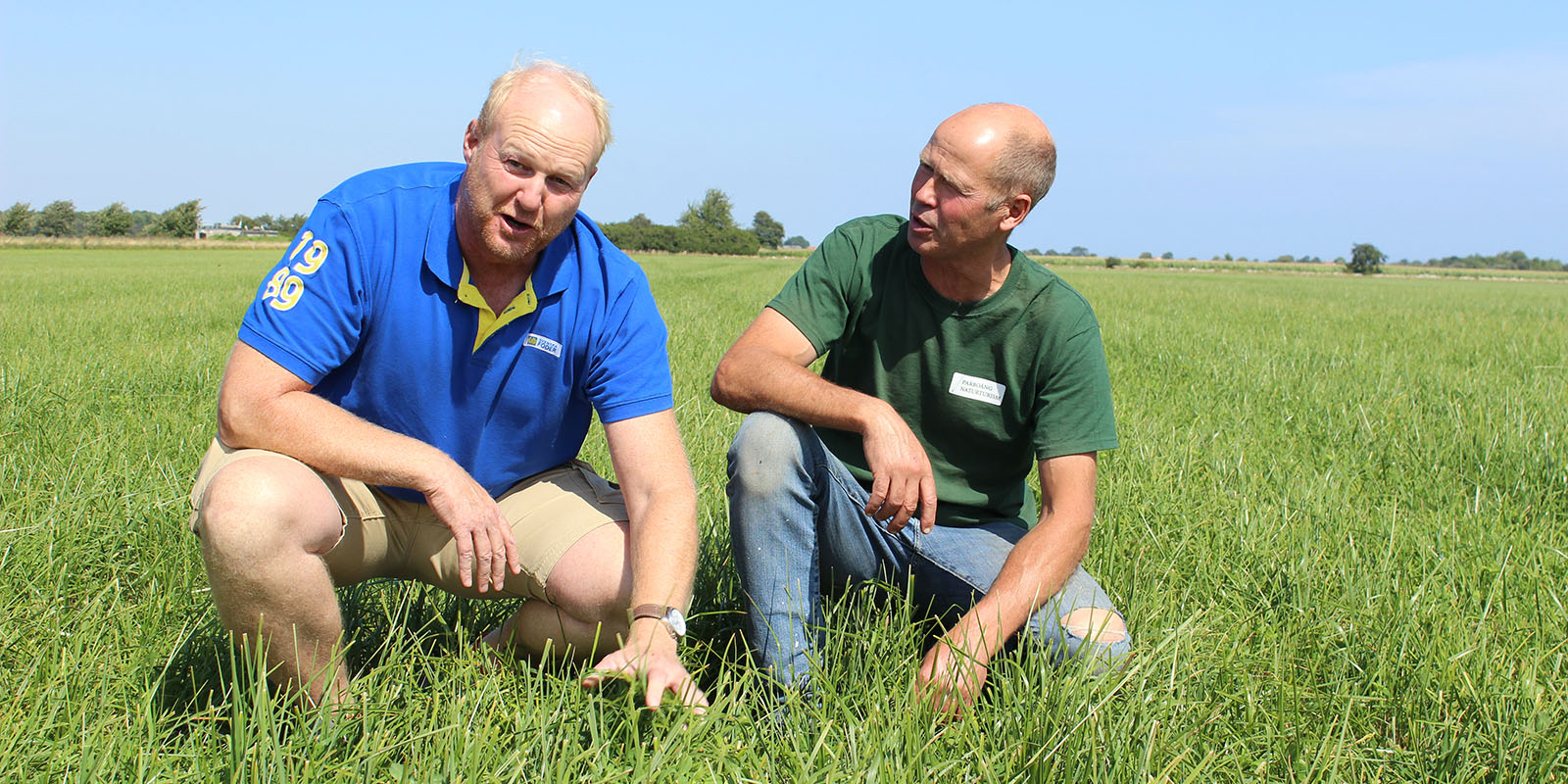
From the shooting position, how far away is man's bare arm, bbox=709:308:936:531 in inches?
81.9

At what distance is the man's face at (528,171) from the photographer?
6.57 feet

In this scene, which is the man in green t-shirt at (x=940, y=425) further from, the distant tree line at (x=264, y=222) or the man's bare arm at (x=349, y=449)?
the distant tree line at (x=264, y=222)

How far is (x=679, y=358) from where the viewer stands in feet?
23.4

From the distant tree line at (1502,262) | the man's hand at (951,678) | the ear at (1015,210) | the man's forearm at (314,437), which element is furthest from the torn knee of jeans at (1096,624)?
the distant tree line at (1502,262)

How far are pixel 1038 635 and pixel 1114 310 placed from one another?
43.3 ft

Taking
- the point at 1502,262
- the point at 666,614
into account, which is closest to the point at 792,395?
the point at 666,614

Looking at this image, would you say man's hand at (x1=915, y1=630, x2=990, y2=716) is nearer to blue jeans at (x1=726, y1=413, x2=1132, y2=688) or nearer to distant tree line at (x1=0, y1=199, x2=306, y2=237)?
blue jeans at (x1=726, y1=413, x2=1132, y2=688)

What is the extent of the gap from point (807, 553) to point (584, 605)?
481 mm

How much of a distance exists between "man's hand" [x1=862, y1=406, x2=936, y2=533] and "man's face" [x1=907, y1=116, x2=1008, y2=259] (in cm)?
48

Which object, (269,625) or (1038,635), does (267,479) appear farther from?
(1038,635)

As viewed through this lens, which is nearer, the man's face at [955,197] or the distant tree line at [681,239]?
the man's face at [955,197]

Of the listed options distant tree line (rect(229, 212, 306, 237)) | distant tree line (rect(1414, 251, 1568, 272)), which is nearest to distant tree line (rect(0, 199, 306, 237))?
distant tree line (rect(229, 212, 306, 237))

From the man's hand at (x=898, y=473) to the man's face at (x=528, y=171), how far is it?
790 mm

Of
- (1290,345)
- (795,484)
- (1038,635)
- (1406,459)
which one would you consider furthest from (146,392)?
(1290,345)
